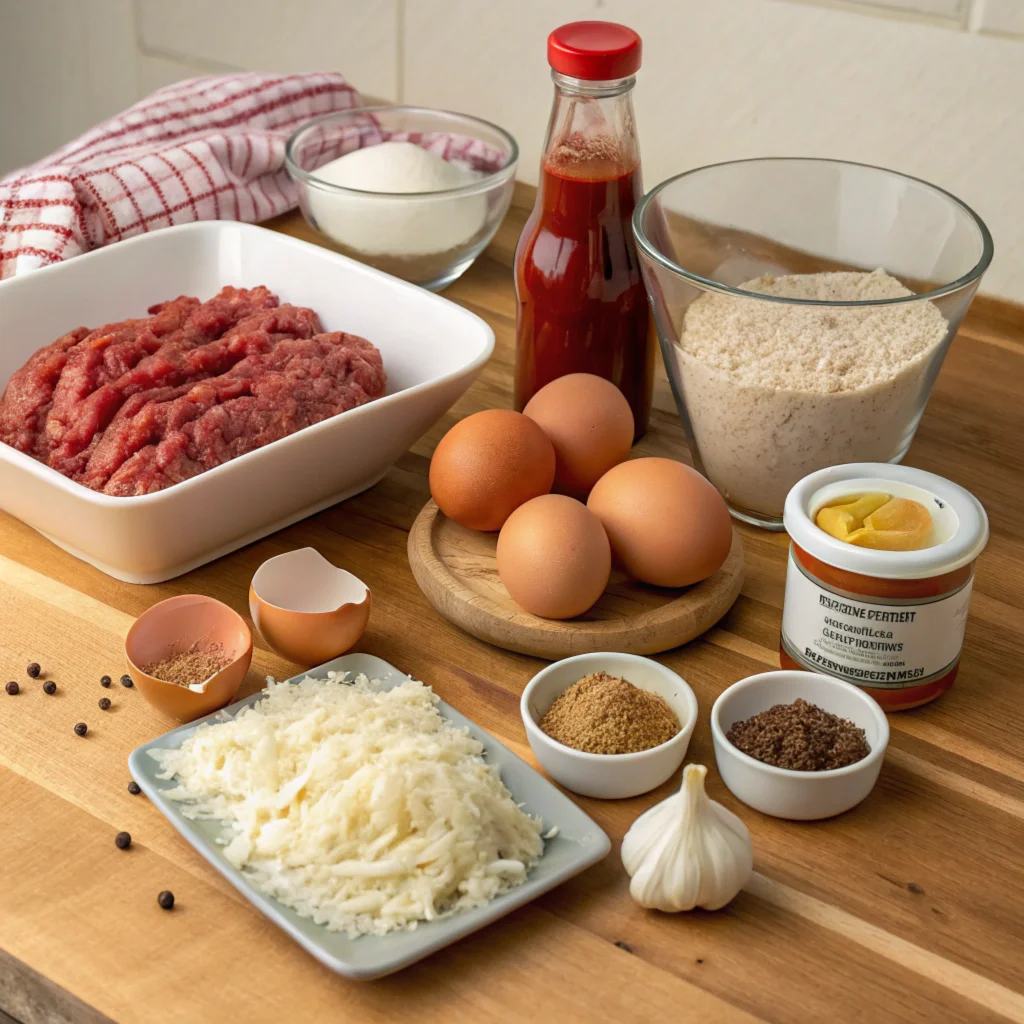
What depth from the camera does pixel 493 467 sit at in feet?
3.86

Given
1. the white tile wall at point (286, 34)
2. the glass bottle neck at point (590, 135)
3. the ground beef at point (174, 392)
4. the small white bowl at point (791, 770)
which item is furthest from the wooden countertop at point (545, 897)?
the white tile wall at point (286, 34)

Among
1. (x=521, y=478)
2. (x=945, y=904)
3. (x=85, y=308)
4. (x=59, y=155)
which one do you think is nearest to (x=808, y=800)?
(x=945, y=904)

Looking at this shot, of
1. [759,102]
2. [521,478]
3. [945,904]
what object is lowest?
[945,904]

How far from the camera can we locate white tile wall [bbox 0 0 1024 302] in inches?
65.2

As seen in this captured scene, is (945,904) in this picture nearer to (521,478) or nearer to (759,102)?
(521,478)

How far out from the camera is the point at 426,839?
0.87 metres

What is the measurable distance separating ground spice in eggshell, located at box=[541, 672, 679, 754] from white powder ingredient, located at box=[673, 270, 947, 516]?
33 centimetres

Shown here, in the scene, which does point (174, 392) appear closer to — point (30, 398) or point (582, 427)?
point (30, 398)

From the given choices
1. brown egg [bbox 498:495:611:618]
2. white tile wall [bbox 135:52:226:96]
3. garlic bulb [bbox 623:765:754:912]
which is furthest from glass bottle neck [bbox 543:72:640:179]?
white tile wall [bbox 135:52:226:96]

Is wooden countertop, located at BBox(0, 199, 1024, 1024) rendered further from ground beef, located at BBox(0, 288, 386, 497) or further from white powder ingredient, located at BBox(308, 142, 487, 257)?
white powder ingredient, located at BBox(308, 142, 487, 257)

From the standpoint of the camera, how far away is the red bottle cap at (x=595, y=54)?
1229mm

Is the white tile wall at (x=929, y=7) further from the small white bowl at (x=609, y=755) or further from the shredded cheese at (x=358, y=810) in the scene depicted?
the shredded cheese at (x=358, y=810)

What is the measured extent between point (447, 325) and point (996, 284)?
84cm

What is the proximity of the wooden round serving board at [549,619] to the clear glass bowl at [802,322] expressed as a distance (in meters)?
0.11
